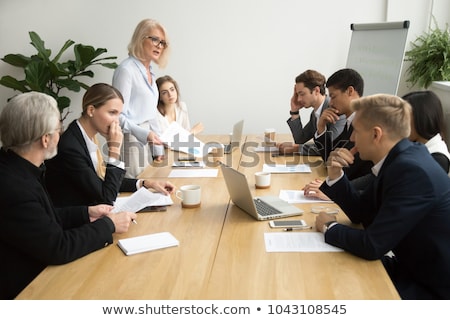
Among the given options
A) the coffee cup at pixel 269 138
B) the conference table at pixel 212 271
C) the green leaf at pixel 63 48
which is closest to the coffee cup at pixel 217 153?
the coffee cup at pixel 269 138

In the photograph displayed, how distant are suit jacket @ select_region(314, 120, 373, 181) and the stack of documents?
1298 mm

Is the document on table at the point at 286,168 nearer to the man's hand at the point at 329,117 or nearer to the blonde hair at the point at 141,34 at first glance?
the man's hand at the point at 329,117

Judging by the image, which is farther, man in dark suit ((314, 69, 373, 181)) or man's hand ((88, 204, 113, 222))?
man in dark suit ((314, 69, 373, 181))

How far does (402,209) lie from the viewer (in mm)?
1610

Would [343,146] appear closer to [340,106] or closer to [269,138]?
[340,106]

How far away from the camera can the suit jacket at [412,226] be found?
1613mm

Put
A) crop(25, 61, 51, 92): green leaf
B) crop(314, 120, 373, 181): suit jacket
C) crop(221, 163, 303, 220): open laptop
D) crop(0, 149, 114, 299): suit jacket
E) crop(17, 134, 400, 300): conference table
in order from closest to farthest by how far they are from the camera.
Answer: crop(17, 134, 400, 300): conference table < crop(0, 149, 114, 299): suit jacket < crop(221, 163, 303, 220): open laptop < crop(314, 120, 373, 181): suit jacket < crop(25, 61, 51, 92): green leaf

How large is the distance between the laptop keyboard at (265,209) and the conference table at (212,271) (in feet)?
0.23

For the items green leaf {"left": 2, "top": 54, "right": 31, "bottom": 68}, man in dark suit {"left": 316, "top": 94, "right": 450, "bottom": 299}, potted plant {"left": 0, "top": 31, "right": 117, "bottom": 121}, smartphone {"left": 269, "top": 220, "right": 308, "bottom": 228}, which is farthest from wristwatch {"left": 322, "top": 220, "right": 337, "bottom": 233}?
green leaf {"left": 2, "top": 54, "right": 31, "bottom": 68}

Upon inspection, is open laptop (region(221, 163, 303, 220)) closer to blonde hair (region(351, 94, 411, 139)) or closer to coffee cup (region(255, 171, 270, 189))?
coffee cup (region(255, 171, 270, 189))

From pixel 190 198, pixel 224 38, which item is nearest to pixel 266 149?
pixel 190 198

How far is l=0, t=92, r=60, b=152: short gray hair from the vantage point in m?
1.65
